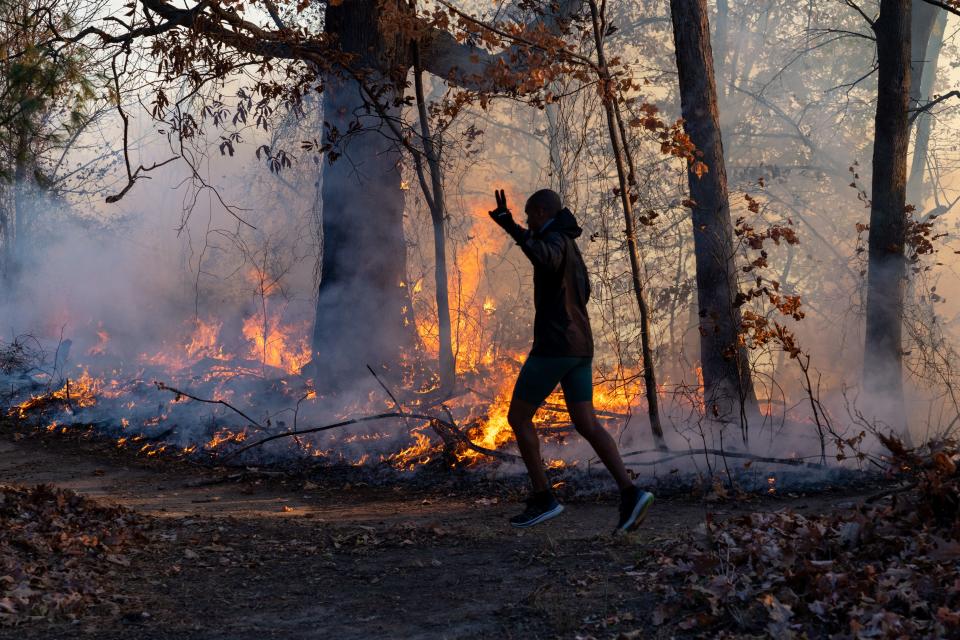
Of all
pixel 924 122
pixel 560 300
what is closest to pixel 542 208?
pixel 560 300

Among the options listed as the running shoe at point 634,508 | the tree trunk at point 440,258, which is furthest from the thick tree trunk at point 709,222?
the running shoe at point 634,508

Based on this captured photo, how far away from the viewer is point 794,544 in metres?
4.66

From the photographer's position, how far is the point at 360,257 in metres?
12.0

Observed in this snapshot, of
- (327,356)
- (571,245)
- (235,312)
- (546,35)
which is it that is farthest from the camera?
(235,312)

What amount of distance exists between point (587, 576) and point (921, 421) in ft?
25.5

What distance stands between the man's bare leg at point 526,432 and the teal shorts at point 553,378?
0.06 metres

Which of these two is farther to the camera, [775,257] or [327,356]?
[775,257]

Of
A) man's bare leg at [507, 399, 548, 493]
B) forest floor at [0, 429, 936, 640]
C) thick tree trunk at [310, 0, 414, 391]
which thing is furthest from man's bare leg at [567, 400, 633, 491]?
thick tree trunk at [310, 0, 414, 391]

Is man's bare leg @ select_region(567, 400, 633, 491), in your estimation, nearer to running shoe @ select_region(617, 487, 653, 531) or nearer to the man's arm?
running shoe @ select_region(617, 487, 653, 531)

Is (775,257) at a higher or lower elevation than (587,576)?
higher

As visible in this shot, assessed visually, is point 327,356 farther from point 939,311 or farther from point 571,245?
point 939,311

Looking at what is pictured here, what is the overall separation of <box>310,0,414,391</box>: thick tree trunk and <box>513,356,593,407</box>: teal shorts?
623 centimetres

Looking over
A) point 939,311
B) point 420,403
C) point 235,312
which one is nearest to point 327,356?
point 420,403

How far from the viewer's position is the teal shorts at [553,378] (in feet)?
18.4
